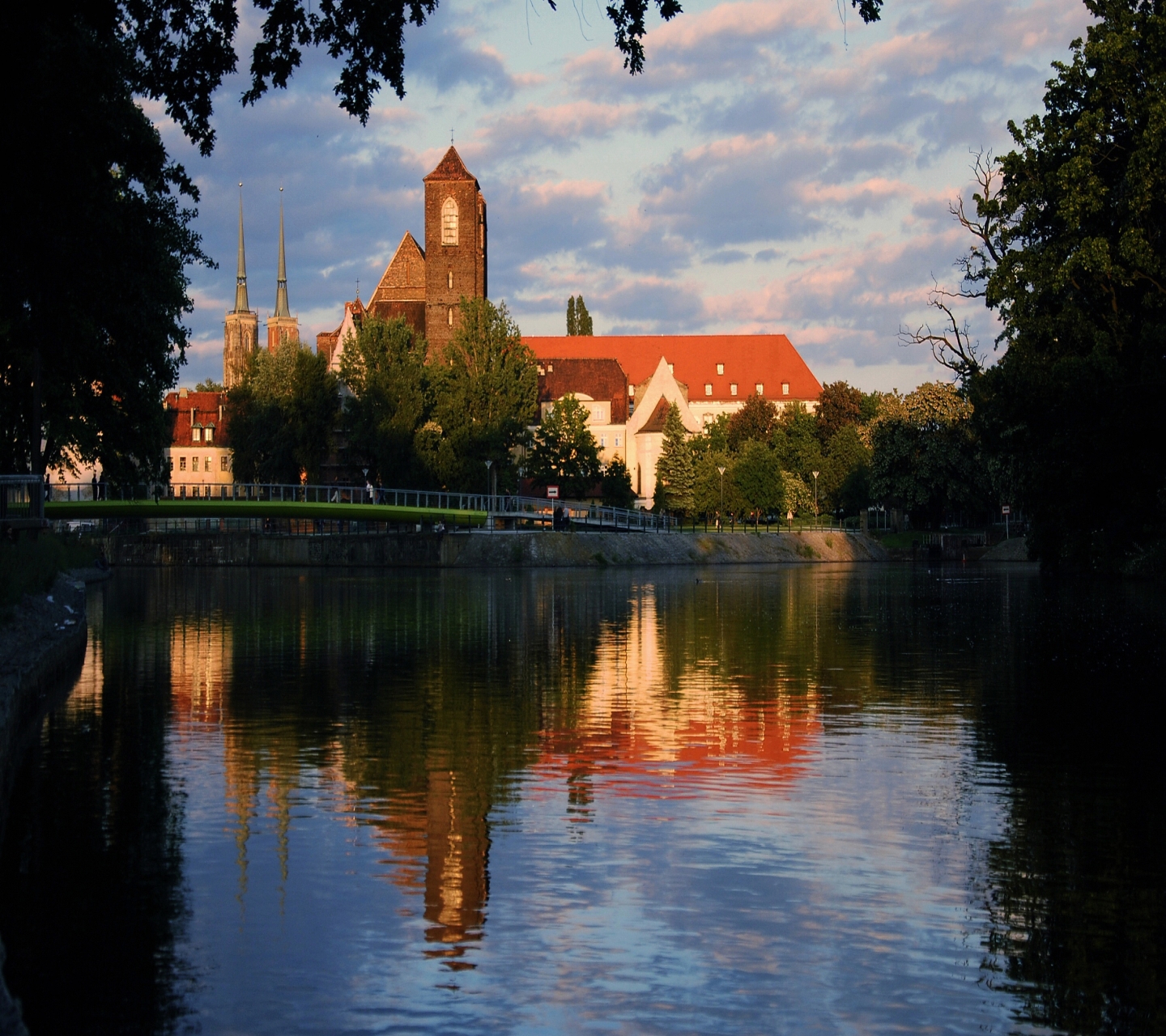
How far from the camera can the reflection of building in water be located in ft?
44.7

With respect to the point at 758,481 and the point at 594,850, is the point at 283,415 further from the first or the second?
the point at 594,850

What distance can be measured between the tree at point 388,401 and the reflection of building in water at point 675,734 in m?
74.4

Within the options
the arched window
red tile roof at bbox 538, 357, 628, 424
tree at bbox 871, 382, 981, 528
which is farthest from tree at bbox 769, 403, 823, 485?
the arched window

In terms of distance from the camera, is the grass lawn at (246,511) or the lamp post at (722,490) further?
the lamp post at (722,490)

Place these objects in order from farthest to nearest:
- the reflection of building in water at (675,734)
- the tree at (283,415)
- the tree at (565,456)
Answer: the tree at (565,456) < the tree at (283,415) < the reflection of building in water at (675,734)

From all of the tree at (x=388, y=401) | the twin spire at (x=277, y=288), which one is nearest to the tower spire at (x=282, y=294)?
the twin spire at (x=277, y=288)

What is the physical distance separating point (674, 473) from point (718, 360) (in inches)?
2084

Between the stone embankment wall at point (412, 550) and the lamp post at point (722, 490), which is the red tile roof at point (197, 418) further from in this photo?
the stone embankment wall at point (412, 550)

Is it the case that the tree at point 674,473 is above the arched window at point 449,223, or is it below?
below

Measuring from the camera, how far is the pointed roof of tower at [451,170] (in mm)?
128250

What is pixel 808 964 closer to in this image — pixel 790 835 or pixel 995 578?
pixel 790 835

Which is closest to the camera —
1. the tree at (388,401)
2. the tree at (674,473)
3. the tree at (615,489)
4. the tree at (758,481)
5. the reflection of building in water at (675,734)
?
the reflection of building in water at (675,734)

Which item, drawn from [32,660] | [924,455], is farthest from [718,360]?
[32,660]

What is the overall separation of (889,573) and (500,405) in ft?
118
